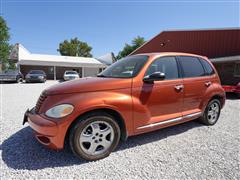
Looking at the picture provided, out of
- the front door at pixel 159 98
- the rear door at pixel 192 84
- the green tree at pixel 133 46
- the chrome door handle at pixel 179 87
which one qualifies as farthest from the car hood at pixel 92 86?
the green tree at pixel 133 46

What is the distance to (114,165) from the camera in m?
2.48

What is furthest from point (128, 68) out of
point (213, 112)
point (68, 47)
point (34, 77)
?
point (68, 47)

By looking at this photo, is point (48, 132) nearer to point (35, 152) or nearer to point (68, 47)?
point (35, 152)

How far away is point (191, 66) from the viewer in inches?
148

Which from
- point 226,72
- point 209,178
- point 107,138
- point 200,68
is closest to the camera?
point 209,178

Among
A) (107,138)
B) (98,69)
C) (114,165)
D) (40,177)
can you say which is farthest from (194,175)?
(98,69)

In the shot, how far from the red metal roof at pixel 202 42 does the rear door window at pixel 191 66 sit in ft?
39.3

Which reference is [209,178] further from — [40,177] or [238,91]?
[238,91]

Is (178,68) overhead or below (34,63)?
below

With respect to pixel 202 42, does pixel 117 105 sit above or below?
below

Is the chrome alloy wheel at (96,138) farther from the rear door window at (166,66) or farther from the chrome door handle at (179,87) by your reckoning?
the chrome door handle at (179,87)

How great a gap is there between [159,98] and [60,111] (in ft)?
5.82

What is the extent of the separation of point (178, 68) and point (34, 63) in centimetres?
2500

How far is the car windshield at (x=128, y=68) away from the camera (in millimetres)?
3036
